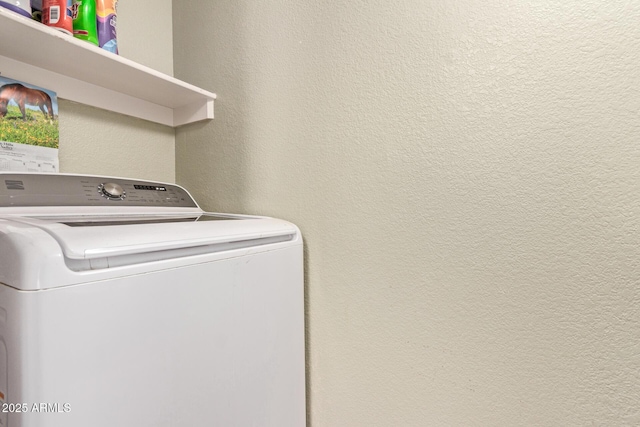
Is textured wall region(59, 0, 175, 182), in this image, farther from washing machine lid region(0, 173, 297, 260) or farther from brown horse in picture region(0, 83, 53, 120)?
washing machine lid region(0, 173, 297, 260)

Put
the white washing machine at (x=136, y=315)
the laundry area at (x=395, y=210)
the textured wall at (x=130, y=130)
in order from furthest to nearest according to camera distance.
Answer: the textured wall at (x=130, y=130)
the laundry area at (x=395, y=210)
the white washing machine at (x=136, y=315)

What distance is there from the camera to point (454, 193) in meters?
0.82

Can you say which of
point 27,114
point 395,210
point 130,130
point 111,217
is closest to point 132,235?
point 111,217

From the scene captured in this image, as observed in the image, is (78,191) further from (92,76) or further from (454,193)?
(454,193)

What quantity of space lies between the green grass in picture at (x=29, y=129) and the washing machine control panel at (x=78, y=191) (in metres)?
0.20

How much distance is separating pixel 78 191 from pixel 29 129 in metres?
0.28

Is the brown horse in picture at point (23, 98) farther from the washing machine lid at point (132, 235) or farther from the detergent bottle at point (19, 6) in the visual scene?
the washing machine lid at point (132, 235)

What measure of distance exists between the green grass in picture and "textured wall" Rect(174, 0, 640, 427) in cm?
56

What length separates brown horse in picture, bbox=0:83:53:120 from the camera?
2.95 feet

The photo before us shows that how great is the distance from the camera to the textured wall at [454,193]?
2.19 feet

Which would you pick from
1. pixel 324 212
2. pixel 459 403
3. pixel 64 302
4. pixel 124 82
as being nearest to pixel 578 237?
pixel 459 403

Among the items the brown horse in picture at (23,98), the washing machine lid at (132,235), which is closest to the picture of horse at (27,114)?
the brown horse in picture at (23,98)

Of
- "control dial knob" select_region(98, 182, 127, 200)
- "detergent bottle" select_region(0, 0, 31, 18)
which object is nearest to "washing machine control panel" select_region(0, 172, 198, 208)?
"control dial knob" select_region(98, 182, 127, 200)

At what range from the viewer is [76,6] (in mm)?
952
